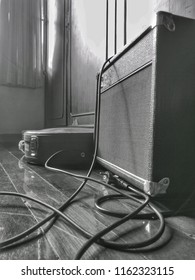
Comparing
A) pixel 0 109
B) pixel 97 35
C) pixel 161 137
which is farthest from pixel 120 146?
pixel 0 109

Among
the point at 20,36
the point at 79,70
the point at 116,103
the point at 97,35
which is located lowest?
the point at 116,103

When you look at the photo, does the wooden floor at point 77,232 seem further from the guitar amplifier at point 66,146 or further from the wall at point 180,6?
the wall at point 180,6

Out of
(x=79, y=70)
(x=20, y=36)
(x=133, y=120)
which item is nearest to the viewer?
(x=133, y=120)

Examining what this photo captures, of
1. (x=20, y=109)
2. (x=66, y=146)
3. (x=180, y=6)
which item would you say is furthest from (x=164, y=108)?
(x=20, y=109)

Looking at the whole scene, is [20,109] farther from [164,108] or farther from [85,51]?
[164,108]

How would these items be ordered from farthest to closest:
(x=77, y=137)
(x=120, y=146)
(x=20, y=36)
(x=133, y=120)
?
1. (x=20, y=36)
2. (x=77, y=137)
3. (x=120, y=146)
4. (x=133, y=120)

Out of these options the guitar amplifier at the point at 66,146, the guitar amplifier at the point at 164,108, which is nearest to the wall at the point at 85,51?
the guitar amplifier at the point at 66,146

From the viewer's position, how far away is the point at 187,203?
635mm

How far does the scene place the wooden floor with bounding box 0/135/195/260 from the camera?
42cm

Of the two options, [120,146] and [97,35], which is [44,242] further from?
[97,35]

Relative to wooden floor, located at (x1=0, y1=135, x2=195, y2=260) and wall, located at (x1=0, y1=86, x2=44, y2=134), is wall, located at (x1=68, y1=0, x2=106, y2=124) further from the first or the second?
wooden floor, located at (x1=0, y1=135, x2=195, y2=260)

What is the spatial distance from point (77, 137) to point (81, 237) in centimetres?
Answer: 75

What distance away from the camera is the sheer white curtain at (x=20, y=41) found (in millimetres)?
2857

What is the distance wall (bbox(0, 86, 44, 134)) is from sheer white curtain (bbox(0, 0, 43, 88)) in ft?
0.31
